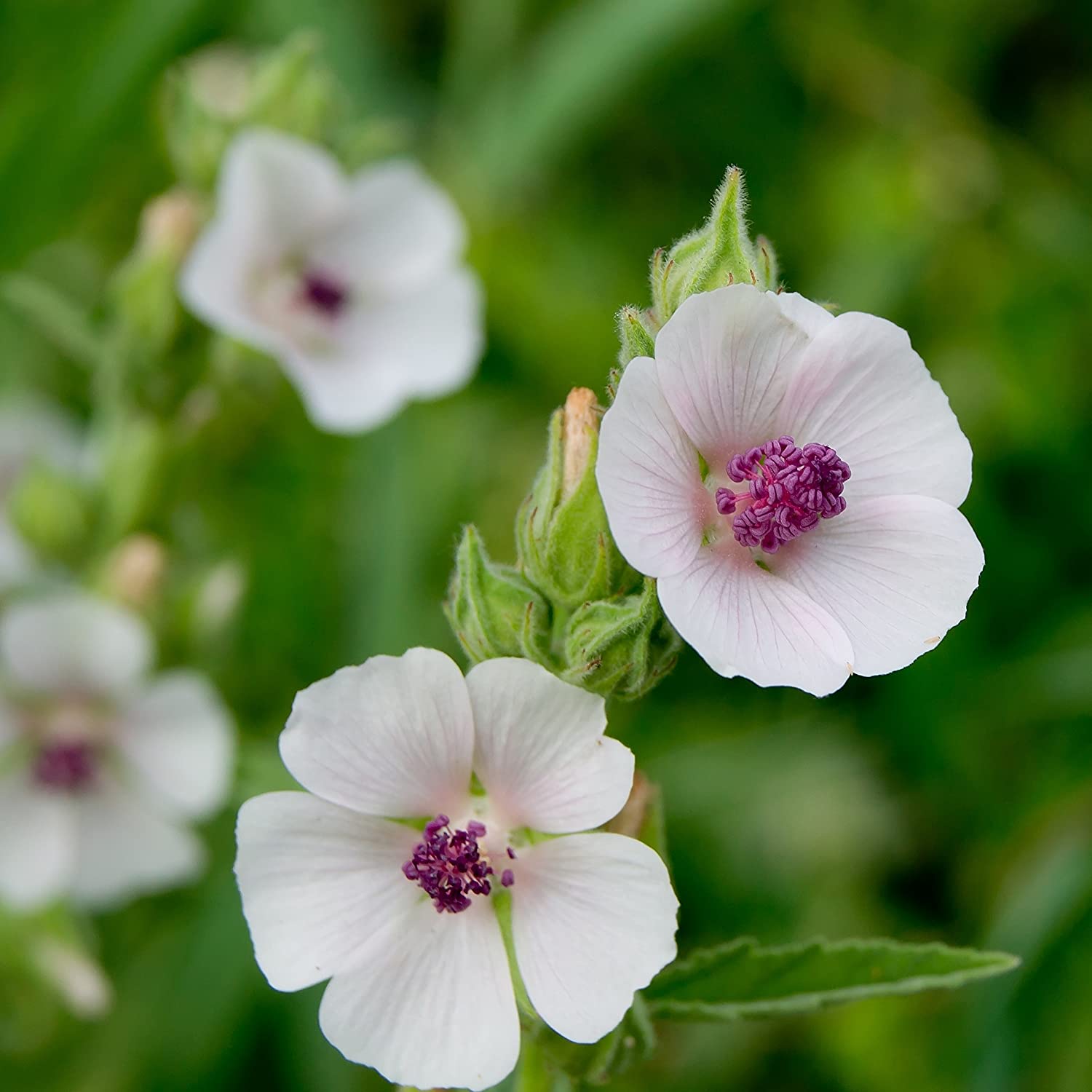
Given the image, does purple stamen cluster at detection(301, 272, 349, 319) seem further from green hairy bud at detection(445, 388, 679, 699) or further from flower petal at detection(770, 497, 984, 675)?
flower petal at detection(770, 497, 984, 675)

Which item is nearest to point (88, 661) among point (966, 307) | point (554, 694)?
point (554, 694)

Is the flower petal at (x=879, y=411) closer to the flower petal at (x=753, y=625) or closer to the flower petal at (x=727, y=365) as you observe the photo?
the flower petal at (x=727, y=365)

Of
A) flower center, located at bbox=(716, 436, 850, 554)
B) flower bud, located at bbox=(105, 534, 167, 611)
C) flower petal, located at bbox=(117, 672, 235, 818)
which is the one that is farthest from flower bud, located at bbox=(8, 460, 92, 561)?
flower center, located at bbox=(716, 436, 850, 554)

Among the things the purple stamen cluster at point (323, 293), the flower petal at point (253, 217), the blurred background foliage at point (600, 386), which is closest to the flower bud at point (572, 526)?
the blurred background foliage at point (600, 386)

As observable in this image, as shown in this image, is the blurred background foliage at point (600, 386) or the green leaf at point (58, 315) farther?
the blurred background foliage at point (600, 386)

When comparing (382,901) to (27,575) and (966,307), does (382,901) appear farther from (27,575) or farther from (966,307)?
(966,307)
